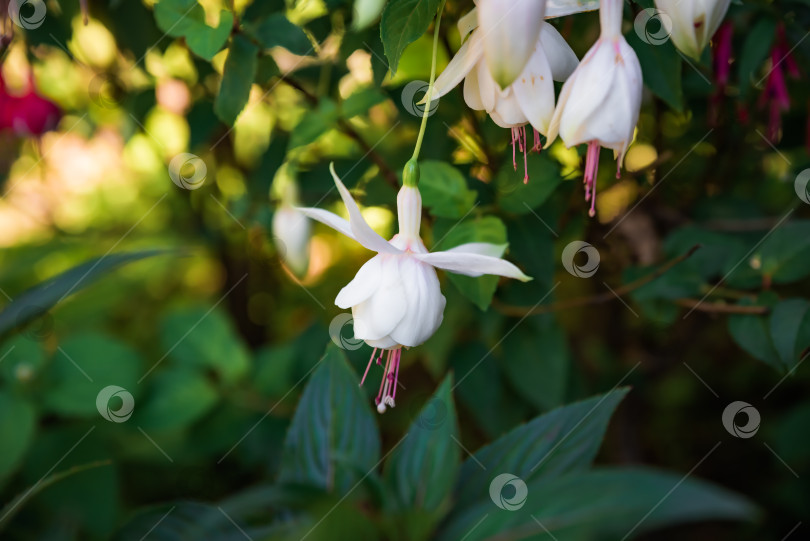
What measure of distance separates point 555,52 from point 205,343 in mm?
770

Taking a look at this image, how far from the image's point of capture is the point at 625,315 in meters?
1.13

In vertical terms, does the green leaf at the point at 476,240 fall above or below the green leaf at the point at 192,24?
below

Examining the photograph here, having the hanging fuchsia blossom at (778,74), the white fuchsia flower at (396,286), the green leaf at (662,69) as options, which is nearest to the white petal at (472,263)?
the white fuchsia flower at (396,286)

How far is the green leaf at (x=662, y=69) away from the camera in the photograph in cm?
53

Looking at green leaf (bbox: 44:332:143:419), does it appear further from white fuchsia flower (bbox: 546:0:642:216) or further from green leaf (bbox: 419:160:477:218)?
white fuchsia flower (bbox: 546:0:642:216)

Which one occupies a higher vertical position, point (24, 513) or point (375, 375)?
point (24, 513)

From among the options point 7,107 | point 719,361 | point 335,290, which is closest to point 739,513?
point 7,107

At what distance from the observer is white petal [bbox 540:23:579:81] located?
431 millimetres

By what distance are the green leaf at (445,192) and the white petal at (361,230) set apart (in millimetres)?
143

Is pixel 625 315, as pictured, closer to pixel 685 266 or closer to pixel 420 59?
pixel 685 266

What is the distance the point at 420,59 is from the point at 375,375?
0.43 metres

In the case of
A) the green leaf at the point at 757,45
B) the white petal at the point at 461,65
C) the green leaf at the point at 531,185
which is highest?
the white petal at the point at 461,65

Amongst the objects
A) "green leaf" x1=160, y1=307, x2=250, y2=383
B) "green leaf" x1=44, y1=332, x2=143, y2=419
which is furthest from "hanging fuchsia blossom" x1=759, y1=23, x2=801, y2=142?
"green leaf" x1=44, y1=332, x2=143, y2=419

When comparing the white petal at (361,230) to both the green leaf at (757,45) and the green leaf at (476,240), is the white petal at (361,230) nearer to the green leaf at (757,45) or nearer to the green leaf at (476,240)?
the green leaf at (476,240)
